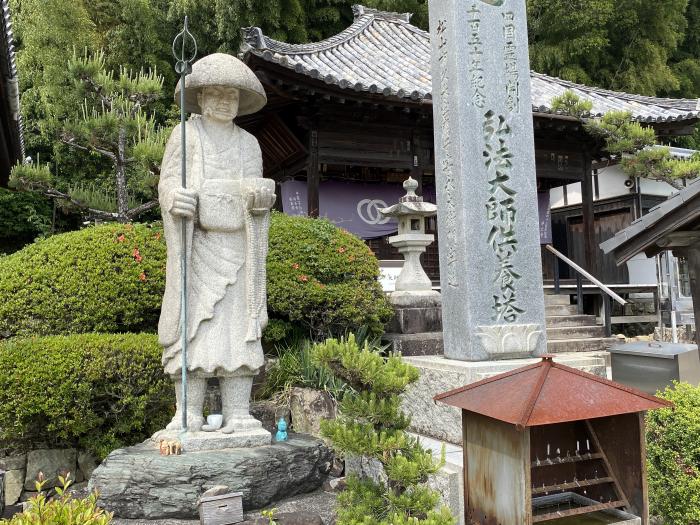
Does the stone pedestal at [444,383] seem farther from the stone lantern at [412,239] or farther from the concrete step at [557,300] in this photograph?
the concrete step at [557,300]

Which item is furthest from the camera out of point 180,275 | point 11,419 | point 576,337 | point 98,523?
point 576,337

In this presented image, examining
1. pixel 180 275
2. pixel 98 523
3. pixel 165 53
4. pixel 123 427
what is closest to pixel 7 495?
pixel 123 427

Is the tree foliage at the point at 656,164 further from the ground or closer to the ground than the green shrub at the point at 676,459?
further from the ground

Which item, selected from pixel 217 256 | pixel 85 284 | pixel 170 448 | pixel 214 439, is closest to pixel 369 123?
pixel 85 284

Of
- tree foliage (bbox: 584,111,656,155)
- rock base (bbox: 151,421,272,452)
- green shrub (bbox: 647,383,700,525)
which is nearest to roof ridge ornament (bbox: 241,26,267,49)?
tree foliage (bbox: 584,111,656,155)

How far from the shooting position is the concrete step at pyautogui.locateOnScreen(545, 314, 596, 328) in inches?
391

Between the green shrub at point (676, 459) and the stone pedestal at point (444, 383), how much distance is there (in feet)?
4.31

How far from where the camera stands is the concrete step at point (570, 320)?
9.92 m

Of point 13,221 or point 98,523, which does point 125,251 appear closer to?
point 98,523

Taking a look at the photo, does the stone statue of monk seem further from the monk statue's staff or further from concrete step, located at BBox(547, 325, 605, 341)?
concrete step, located at BBox(547, 325, 605, 341)

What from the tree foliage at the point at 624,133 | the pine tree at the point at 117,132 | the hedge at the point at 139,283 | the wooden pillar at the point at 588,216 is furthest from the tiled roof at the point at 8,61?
the wooden pillar at the point at 588,216

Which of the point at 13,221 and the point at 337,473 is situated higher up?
the point at 13,221

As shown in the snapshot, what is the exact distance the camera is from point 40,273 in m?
5.48

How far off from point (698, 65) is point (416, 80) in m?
14.7
